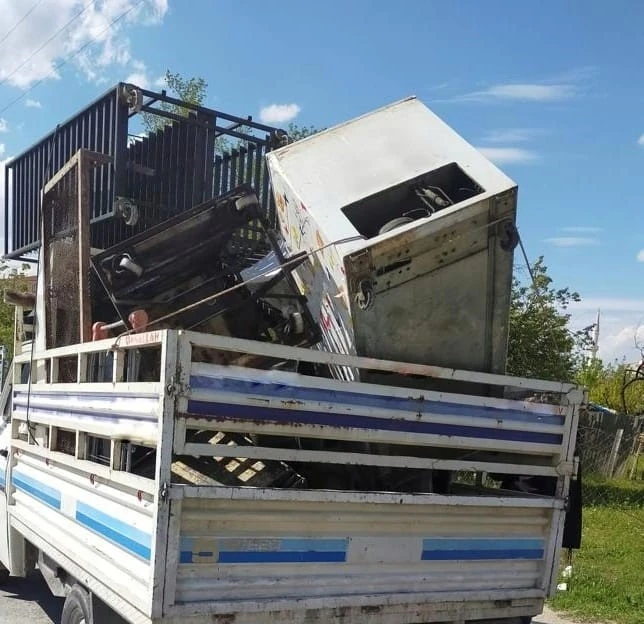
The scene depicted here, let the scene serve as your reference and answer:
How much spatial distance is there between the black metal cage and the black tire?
8.76ft

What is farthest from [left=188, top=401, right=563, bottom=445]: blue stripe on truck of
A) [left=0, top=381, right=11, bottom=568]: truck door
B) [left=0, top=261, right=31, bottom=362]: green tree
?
[left=0, top=261, right=31, bottom=362]: green tree

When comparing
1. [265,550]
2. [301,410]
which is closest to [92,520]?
[265,550]

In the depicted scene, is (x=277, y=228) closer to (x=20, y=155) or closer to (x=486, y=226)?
(x=486, y=226)

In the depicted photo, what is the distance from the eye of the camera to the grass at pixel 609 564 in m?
6.03

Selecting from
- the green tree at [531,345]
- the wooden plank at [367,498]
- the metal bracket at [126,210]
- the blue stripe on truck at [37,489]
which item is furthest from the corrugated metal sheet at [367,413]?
the green tree at [531,345]

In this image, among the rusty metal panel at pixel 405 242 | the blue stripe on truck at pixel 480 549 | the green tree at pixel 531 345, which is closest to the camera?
the blue stripe on truck at pixel 480 549

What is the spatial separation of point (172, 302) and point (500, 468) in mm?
1952

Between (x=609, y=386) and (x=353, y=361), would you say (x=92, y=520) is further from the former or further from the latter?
(x=609, y=386)

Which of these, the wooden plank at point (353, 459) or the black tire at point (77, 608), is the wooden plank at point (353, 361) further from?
the black tire at point (77, 608)

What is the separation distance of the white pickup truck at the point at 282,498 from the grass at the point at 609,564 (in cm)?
285

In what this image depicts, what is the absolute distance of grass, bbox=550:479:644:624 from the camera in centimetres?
603

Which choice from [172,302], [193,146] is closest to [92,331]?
[172,302]

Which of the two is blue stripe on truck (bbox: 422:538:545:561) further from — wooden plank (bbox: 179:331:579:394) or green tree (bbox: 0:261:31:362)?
green tree (bbox: 0:261:31:362)

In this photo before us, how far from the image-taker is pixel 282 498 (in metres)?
2.79
